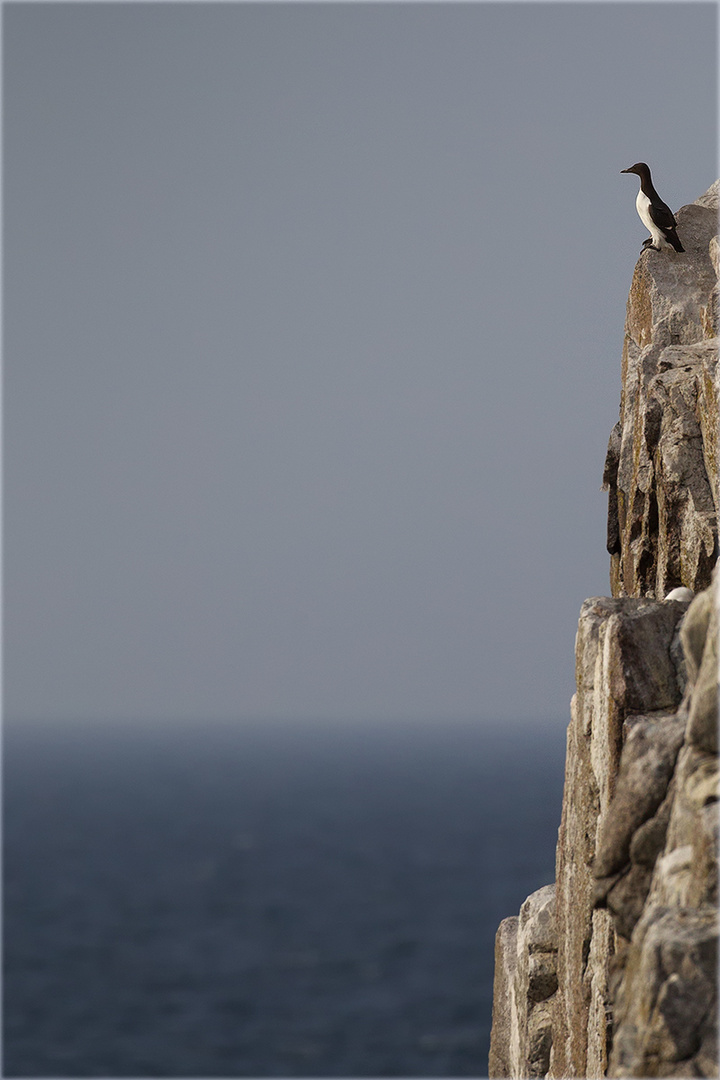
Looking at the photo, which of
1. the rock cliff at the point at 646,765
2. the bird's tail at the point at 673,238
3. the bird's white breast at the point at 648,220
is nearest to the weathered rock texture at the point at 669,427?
the rock cliff at the point at 646,765

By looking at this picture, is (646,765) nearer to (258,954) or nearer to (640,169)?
(640,169)

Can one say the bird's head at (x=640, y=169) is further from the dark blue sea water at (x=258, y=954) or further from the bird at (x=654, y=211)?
the dark blue sea water at (x=258, y=954)

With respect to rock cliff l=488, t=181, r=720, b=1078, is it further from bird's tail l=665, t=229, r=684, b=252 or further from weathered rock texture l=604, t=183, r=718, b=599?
bird's tail l=665, t=229, r=684, b=252

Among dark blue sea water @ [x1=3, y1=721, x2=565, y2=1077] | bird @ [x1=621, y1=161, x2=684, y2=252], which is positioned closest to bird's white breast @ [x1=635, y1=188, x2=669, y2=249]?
bird @ [x1=621, y1=161, x2=684, y2=252]

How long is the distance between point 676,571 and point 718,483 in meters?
1.43

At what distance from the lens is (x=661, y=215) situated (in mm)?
18094

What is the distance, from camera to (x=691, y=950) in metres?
9.51

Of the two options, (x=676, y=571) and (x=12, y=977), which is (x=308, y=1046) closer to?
(x=12, y=977)

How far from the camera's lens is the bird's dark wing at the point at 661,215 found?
1808 centimetres

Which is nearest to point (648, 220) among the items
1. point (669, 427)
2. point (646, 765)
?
point (669, 427)

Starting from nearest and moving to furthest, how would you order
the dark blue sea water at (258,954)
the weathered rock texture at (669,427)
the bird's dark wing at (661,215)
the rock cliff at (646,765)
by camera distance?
1. the rock cliff at (646,765)
2. the weathered rock texture at (669,427)
3. the bird's dark wing at (661,215)
4. the dark blue sea water at (258,954)

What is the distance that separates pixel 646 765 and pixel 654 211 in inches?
392

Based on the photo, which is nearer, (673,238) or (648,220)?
(673,238)

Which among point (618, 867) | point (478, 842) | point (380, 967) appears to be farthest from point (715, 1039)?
point (478, 842)
